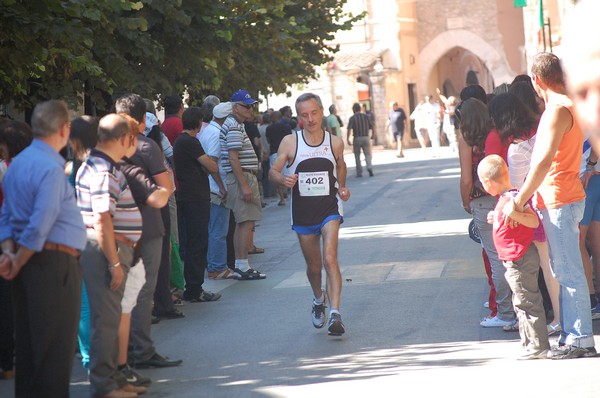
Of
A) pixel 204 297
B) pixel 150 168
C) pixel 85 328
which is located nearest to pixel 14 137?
pixel 150 168

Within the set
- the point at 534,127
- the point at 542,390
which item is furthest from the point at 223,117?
the point at 542,390

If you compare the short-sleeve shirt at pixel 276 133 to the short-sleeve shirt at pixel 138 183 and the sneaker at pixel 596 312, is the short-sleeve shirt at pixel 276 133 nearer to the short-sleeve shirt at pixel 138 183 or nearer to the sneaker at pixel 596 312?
the sneaker at pixel 596 312

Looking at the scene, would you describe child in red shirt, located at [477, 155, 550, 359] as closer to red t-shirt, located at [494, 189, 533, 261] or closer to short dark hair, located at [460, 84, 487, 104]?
red t-shirt, located at [494, 189, 533, 261]

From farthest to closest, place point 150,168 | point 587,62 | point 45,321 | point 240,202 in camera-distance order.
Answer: point 240,202
point 150,168
point 45,321
point 587,62

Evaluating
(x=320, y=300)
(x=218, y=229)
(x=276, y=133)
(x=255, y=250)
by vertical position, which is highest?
(x=276, y=133)

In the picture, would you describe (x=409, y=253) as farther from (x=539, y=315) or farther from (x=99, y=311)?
(x=99, y=311)

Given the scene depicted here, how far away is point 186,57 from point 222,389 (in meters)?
10.0

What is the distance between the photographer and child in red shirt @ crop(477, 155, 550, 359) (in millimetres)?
6852

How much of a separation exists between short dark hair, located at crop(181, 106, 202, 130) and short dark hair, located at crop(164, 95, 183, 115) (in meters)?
1.37

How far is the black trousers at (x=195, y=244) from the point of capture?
10.5 m

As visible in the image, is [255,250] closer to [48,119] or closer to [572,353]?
[572,353]

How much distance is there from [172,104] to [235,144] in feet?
2.92

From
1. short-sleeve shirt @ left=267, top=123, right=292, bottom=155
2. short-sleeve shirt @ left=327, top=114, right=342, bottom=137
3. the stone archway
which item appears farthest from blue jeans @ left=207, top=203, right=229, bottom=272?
the stone archway

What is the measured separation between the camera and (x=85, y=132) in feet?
21.5
